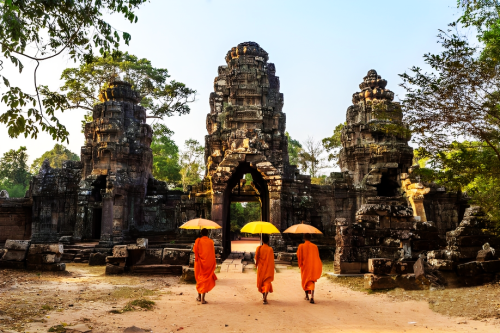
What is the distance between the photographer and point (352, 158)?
18.8 meters

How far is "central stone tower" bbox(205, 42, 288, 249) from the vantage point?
14.7 m

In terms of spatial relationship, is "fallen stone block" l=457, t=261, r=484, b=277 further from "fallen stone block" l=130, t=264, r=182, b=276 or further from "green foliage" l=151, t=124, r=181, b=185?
"green foliage" l=151, t=124, r=181, b=185

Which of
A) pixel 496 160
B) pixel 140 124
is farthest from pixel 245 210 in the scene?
pixel 496 160

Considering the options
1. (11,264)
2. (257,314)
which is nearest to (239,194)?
(11,264)

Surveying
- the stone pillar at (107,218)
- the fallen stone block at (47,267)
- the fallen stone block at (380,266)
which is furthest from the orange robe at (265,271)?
the stone pillar at (107,218)

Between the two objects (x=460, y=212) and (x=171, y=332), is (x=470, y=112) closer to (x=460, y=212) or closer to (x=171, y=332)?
(x=171, y=332)

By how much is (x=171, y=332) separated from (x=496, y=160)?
6.95 metres

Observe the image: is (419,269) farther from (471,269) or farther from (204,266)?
(204,266)

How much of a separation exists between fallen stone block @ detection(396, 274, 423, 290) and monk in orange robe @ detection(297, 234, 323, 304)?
2.01m

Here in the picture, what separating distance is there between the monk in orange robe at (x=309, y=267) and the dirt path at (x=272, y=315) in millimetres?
310

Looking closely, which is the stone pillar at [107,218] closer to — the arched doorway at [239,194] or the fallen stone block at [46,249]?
the fallen stone block at [46,249]

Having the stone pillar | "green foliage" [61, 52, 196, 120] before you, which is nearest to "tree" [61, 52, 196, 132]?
"green foliage" [61, 52, 196, 120]

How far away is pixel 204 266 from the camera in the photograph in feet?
24.6

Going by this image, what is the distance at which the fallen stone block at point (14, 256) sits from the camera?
11.0 metres
